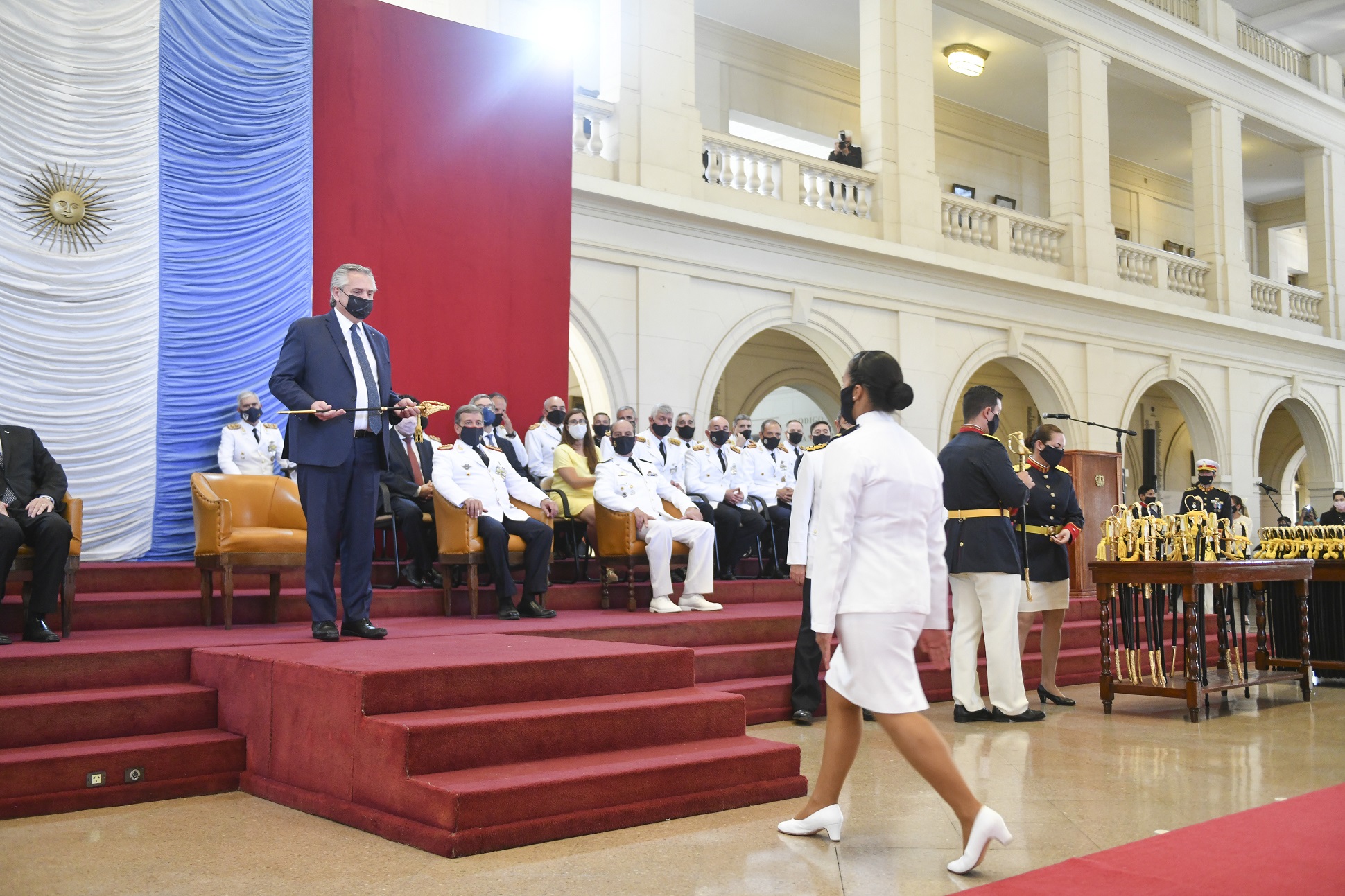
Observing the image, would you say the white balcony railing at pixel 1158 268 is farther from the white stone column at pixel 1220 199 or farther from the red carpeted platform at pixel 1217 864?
the red carpeted platform at pixel 1217 864

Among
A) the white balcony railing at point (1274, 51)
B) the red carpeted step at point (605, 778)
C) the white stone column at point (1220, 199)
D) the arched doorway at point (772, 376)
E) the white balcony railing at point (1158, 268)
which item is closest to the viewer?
the red carpeted step at point (605, 778)

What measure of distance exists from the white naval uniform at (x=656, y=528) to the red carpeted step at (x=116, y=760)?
3.01 meters

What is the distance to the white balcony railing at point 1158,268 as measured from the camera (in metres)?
16.4

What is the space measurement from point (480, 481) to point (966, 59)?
36.8 ft

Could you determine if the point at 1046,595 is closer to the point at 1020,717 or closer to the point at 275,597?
the point at 1020,717

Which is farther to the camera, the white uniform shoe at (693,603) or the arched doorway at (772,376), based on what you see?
the arched doorway at (772,376)

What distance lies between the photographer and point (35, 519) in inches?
198

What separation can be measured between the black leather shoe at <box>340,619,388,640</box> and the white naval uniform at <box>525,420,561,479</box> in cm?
326

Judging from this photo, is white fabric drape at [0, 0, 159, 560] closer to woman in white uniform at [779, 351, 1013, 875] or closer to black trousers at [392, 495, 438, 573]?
black trousers at [392, 495, 438, 573]

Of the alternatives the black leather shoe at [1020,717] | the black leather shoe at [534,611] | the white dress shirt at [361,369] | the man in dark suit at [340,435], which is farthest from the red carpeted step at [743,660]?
the white dress shirt at [361,369]

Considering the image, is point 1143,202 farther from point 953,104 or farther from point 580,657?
point 580,657

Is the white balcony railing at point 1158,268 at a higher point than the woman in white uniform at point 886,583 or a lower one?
higher

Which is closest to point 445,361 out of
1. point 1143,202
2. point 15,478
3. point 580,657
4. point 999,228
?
point 15,478

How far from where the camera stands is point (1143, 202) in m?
21.1
